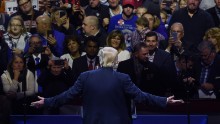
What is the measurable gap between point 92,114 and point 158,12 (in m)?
5.83

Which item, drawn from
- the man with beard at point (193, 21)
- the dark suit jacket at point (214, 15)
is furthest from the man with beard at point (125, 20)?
the dark suit jacket at point (214, 15)

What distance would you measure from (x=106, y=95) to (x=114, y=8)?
5815 mm

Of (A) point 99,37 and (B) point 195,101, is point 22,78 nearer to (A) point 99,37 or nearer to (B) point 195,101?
(A) point 99,37

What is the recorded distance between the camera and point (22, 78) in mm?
12695

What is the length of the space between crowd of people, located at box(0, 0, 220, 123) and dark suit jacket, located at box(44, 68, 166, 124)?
1.01 m

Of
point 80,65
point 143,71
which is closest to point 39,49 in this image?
point 80,65

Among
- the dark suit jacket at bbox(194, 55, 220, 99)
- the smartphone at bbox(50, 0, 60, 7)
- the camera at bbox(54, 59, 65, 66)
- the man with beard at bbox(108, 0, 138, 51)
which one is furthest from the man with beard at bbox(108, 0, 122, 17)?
the dark suit jacket at bbox(194, 55, 220, 99)

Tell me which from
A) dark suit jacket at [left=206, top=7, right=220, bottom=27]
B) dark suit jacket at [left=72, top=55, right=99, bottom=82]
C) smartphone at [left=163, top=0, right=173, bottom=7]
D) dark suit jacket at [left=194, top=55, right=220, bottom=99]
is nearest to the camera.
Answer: dark suit jacket at [left=194, top=55, right=220, bottom=99]

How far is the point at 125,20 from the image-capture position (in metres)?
14.7

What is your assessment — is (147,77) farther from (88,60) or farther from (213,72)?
(88,60)

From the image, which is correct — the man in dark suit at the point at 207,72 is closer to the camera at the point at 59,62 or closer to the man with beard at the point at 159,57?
the man with beard at the point at 159,57

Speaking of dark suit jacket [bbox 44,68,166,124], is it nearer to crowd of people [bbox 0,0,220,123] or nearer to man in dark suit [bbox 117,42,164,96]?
crowd of people [bbox 0,0,220,123]

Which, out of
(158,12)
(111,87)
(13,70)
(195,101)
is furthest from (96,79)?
(158,12)

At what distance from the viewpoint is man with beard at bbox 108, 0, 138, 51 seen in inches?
574
